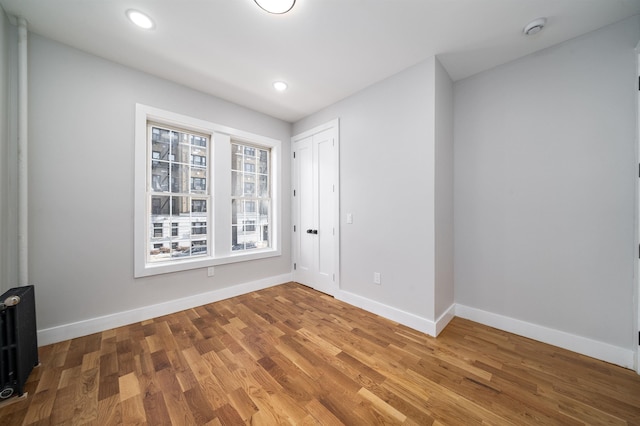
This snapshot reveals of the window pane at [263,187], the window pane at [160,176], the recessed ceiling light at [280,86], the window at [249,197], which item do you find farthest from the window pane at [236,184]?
the recessed ceiling light at [280,86]

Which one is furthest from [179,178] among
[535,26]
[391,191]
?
[535,26]

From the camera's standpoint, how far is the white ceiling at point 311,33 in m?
1.76

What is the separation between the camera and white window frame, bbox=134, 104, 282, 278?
2.54 m

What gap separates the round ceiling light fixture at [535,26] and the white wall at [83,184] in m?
3.68

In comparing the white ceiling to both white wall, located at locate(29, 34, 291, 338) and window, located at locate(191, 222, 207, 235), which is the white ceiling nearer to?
white wall, located at locate(29, 34, 291, 338)

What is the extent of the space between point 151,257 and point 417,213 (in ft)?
10.3

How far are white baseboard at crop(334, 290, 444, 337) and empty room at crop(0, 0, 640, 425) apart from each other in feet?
0.08

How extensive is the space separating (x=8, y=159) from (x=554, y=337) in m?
5.03

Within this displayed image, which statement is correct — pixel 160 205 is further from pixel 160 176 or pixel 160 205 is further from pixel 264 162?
pixel 264 162

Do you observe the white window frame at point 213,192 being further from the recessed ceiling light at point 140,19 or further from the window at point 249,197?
the recessed ceiling light at point 140,19

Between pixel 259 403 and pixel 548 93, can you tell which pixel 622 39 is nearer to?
pixel 548 93

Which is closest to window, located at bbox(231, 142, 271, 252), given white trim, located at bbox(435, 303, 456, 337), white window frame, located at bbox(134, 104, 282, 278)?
white window frame, located at bbox(134, 104, 282, 278)

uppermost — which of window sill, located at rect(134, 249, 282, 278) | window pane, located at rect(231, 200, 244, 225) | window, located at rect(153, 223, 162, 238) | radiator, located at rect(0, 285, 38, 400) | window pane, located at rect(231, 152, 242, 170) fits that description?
window pane, located at rect(231, 152, 242, 170)

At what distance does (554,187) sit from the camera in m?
2.15
